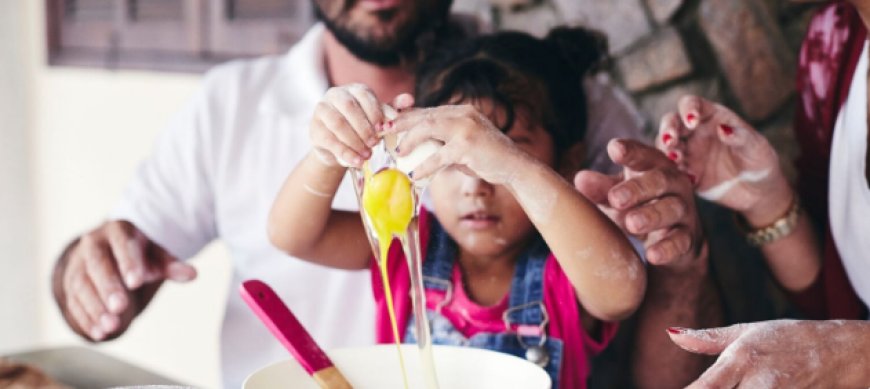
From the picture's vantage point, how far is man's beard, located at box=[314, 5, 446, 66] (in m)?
1.47

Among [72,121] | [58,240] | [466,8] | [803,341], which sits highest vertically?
[466,8]

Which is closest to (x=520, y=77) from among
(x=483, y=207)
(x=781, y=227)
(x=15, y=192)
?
(x=483, y=207)

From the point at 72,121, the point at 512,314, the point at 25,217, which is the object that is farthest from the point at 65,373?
the point at 25,217

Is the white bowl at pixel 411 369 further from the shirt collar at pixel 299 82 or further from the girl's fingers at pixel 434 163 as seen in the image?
the shirt collar at pixel 299 82

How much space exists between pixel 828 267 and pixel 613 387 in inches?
12.8

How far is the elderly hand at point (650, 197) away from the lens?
3.40 ft

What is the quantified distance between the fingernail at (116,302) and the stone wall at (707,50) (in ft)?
2.80

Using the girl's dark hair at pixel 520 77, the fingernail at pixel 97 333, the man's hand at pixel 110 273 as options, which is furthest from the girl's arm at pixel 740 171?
the fingernail at pixel 97 333

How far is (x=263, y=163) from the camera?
152cm

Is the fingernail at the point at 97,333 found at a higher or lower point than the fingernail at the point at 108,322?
lower

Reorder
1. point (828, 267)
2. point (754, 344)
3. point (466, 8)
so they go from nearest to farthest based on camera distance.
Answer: point (754, 344), point (828, 267), point (466, 8)

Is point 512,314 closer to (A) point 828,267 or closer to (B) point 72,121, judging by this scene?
(A) point 828,267

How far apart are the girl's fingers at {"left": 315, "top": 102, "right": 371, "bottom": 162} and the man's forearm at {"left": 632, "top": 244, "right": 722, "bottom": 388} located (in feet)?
1.61

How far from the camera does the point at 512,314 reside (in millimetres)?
1140
